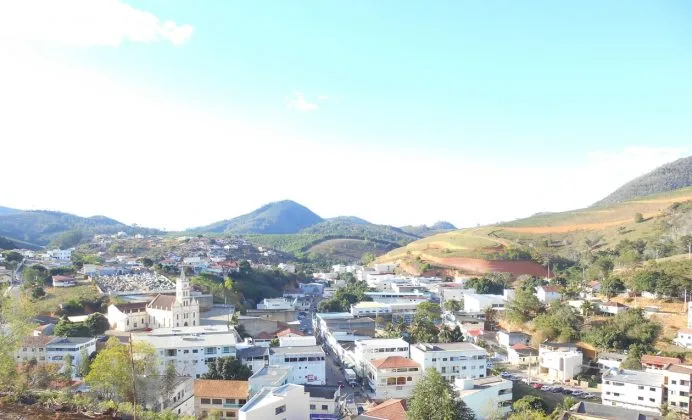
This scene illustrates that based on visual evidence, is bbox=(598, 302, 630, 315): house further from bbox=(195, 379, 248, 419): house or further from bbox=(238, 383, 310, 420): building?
bbox=(195, 379, 248, 419): house

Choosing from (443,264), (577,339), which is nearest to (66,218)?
(443,264)

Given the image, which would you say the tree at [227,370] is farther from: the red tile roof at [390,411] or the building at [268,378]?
the red tile roof at [390,411]

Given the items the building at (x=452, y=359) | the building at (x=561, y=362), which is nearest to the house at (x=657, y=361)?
the building at (x=561, y=362)

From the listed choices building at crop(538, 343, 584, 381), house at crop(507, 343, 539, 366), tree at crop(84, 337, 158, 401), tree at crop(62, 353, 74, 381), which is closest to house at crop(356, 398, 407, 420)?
tree at crop(84, 337, 158, 401)

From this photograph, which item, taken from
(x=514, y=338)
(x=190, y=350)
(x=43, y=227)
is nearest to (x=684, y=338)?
(x=514, y=338)

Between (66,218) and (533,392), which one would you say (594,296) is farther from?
(66,218)
